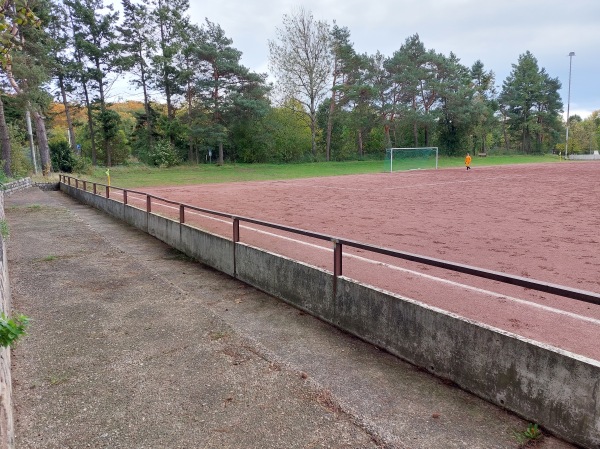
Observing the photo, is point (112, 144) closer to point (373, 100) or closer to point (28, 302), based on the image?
point (373, 100)

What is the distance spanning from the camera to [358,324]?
13.9ft

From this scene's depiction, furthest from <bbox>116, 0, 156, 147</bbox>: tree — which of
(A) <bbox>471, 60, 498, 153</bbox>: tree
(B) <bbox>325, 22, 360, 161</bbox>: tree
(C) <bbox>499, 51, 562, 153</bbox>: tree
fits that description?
(C) <bbox>499, 51, 562, 153</bbox>: tree

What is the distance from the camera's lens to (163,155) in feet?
→ 145

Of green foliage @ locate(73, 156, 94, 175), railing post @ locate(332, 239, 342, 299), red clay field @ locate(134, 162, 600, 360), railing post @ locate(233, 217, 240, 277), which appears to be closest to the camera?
railing post @ locate(332, 239, 342, 299)

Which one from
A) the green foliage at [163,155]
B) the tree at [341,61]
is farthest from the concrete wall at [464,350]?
the tree at [341,61]

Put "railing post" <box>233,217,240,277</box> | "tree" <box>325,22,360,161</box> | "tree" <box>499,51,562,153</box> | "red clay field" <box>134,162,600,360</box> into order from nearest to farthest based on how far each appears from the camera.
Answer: "red clay field" <box>134,162,600,360</box>, "railing post" <box>233,217,240,277</box>, "tree" <box>325,22,360,161</box>, "tree" <box>499,51,562,153</box>

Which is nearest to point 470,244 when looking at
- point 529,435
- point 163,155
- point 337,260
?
point 337,260

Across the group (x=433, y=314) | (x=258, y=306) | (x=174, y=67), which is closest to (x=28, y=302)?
Result: (x=258, y=306)

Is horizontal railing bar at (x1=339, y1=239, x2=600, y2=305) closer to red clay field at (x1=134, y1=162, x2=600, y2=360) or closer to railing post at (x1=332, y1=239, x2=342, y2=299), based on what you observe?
railing post at (x1=332, y1=239, x2=342, y2=299)

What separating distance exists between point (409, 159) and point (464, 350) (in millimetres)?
43004

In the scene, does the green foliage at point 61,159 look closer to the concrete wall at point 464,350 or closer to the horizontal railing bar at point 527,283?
the concrete wall at point 464,350

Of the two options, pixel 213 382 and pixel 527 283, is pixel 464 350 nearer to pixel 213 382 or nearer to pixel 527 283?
pixel 527 283

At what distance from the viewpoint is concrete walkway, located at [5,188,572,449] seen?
2832 mm

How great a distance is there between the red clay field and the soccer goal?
24987 millimetres
